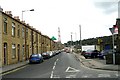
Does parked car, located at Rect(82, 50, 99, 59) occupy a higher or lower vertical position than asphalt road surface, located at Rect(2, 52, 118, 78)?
higher

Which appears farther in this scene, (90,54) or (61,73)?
(90,54)

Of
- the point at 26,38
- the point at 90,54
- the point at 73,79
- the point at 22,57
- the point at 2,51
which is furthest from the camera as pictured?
the point at 90,54

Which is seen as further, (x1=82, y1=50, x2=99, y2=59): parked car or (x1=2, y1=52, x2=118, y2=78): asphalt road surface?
(x1=82, y1=50, x2=99, y2=59): parked car

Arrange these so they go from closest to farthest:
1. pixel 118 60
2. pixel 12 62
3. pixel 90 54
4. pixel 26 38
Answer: pixel 118 60, pixel 12 62, pixel 26 38, pixel 90 54

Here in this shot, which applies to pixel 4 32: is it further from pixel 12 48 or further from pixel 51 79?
A: pixel 51 79

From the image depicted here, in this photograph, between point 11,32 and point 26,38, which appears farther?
point 26,38

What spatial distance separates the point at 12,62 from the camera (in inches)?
1479

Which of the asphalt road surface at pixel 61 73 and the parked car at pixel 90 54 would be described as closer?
the asphalt road surface at pixel 61 73

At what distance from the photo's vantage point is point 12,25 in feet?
126

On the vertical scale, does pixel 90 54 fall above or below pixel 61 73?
above

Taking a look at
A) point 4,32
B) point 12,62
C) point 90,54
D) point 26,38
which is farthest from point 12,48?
point 90,54

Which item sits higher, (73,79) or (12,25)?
(12,25)

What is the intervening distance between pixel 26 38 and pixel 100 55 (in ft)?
44.2

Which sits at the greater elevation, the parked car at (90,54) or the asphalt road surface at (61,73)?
the parked car at (90,54)
